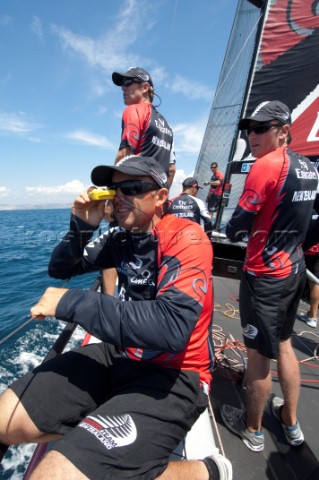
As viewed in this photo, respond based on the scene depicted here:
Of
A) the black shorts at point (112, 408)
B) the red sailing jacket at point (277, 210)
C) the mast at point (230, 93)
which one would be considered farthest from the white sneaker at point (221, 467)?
the mast at point (230, 93)

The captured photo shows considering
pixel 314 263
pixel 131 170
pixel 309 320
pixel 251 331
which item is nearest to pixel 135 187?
pixel 131 170

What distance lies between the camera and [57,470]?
0.86m

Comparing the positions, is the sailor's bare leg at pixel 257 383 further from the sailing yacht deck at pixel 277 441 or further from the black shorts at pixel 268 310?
the sailing yacht deck at pixel 277 441

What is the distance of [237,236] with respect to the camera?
1.77 metres

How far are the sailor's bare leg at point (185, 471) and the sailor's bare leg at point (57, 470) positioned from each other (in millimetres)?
356

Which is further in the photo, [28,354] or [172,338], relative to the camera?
[28,354]

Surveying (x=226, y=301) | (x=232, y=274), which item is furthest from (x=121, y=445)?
(x=226, y=301)

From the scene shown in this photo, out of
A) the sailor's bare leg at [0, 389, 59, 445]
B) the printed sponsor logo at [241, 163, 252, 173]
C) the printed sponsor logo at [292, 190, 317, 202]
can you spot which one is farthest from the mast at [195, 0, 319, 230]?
the sailor's bare leg at [0, 389, 59, 445]

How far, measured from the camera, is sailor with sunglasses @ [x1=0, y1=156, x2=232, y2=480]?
96 cm

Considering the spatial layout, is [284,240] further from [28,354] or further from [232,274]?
[28,354]

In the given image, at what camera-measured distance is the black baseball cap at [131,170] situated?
1247 millimetres

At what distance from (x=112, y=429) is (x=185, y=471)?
44cm

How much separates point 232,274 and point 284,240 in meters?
1.31

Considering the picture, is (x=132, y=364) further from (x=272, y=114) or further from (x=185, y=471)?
(x=272, y=114)
